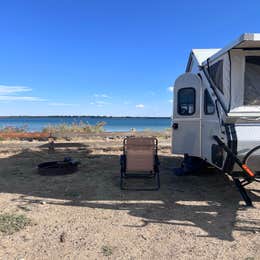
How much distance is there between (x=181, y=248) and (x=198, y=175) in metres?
4.02

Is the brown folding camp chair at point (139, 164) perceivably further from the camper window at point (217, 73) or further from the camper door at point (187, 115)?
the camper window at point (217, 73)

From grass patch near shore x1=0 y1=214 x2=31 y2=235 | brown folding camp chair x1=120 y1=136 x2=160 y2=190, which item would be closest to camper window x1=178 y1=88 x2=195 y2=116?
brown folding camp chair x1=120 y1=136 x2=160 y2=190

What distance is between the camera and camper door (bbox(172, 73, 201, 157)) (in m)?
6.21

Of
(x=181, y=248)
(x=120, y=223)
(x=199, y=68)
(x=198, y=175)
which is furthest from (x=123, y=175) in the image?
(x=181, y=248)

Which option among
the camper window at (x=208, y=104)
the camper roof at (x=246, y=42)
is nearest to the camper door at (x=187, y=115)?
the camper window at (x=208, y=104)

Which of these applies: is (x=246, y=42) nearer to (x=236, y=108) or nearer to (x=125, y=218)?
(x=236, y=108)

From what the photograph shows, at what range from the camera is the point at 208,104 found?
18.5 ft

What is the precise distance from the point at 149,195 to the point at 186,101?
93.9 inches

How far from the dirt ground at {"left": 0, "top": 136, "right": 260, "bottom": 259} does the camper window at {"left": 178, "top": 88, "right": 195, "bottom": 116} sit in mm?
1650

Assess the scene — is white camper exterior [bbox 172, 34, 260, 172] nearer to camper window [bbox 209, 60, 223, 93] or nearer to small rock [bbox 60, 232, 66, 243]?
camper window [bbox 209, 60, 223, 93]

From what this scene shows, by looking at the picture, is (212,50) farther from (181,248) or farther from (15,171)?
(15,171)

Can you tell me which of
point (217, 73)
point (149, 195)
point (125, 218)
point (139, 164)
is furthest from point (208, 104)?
point (125, 218)

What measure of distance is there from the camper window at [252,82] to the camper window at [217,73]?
0.42 metres

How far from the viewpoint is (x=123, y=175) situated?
261 inches
